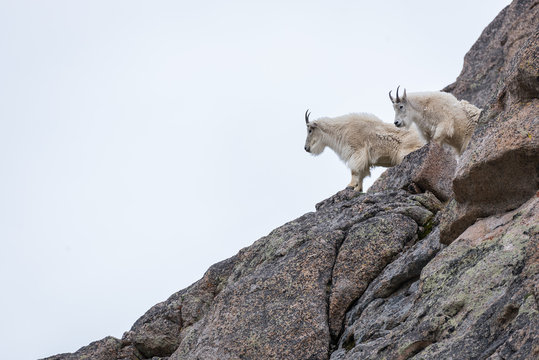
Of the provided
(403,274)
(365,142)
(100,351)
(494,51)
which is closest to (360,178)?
(365,142)

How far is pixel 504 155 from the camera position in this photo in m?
7.42

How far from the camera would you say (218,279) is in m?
12.6

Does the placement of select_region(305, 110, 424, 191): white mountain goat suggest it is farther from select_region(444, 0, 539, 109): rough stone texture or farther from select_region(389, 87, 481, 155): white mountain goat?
select_region(444, 0, 539, 109): rough stone texture

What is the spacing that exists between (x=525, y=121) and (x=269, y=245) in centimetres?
519

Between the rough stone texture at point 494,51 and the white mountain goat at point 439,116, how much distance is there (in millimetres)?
3695

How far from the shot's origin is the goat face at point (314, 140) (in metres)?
19.1

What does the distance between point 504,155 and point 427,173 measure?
4172 mm

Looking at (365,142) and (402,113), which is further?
(365,142)

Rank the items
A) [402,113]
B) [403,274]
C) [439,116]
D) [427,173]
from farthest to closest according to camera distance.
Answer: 1. [402,113]
2. [439,116]
3. [427,173]
4. [403,274]

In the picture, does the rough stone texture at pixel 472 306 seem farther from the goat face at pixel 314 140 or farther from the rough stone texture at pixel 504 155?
the goat face at pixel 314 140

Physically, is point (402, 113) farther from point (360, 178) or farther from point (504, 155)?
point (504, 155)

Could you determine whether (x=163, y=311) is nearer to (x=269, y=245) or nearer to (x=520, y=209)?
(x=269, y=245)

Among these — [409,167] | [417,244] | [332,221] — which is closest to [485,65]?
[409,167]

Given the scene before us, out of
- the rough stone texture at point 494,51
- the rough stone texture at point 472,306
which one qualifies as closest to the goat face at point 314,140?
the rough stone texture at point 494,51
